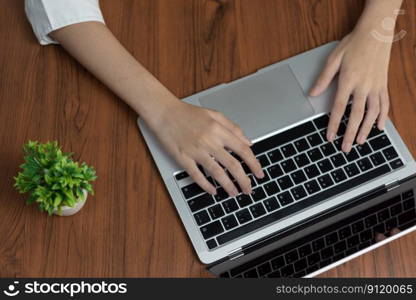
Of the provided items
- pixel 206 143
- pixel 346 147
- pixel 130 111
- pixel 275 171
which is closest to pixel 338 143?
pixel 346 147

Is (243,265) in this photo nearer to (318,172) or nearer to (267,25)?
(318,172)

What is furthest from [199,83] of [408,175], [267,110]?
[408,175]

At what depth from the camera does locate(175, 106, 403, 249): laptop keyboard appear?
2.86 feet

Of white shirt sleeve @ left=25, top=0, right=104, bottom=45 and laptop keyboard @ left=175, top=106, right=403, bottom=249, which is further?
white shirt sleeve @ left=25, top=0, right=104, bottom=45

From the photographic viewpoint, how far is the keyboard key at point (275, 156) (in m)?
0.91

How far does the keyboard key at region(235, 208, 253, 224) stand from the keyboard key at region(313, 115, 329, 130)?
0.20 meters

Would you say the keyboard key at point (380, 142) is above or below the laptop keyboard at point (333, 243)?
above

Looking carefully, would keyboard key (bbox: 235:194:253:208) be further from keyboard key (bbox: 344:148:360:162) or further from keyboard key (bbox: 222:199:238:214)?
keyboard key (bbox: 344:148:360:162)

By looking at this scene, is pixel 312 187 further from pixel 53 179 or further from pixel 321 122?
pixel 53 179

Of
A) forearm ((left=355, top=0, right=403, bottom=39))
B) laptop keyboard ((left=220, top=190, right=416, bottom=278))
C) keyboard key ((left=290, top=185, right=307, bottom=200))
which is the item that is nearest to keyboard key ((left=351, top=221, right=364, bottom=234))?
laptop keyboard ((left=220, top=190, right=416, bottom=278))

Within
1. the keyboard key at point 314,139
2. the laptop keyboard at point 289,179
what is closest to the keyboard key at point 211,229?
the laptop keyboard at point 289,179

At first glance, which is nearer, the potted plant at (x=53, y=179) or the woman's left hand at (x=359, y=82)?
the potted plant at (x=53, y=179)

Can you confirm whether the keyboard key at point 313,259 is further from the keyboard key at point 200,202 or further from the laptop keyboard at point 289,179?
the keyboard key at point 200,202

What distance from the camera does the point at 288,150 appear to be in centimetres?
91
